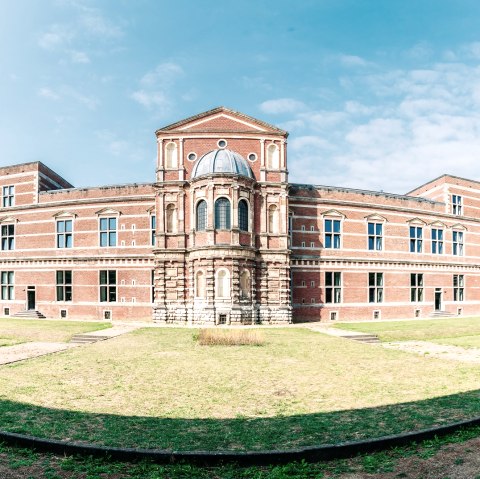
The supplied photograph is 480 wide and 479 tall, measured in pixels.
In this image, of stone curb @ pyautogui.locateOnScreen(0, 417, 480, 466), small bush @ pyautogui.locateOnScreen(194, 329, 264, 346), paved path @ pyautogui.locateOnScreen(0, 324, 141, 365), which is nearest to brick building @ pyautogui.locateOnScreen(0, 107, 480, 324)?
small bush @ pyautogui.locateOnScreen(194, 329, 264, 346)

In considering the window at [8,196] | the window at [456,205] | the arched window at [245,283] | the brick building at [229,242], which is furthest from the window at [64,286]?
the window at [456,205]

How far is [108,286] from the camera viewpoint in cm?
3531

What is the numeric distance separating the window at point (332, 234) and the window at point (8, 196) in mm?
28209

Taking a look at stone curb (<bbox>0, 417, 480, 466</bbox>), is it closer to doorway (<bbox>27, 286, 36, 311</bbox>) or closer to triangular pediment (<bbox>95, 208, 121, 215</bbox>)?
triangular pediment (<bbox>95, 208, 121, 215</bbox>)

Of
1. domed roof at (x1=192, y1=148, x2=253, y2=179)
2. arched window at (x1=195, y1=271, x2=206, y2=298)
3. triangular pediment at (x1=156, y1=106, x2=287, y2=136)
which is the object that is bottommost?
arched window at (x1=195, y1=271, x2=206, y2=298)

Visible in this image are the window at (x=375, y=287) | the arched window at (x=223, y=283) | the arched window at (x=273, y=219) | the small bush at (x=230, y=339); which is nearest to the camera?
the small bush at (x=230, y=339)

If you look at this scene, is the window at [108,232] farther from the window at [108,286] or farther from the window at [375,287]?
the window at [375,287]

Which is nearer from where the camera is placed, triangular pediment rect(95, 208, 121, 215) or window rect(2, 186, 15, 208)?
triangular pediment rect(95, 208, 121, 215)

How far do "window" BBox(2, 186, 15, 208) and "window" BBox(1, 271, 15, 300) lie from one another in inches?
247

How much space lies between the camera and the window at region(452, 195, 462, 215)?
4225 centimetres

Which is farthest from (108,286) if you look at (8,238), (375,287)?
(375,287)

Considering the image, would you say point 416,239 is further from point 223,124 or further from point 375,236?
point 223,124

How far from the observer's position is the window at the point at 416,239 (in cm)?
3931

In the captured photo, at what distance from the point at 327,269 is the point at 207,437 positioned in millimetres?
29127
